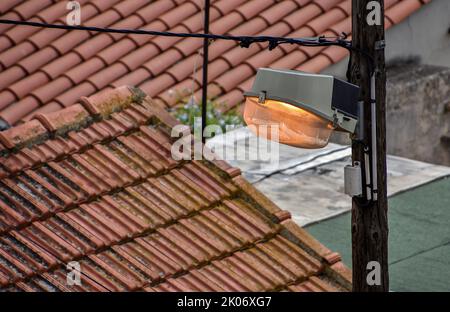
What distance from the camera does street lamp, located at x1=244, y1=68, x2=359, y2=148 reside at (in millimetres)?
5840

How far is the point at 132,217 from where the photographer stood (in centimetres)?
801

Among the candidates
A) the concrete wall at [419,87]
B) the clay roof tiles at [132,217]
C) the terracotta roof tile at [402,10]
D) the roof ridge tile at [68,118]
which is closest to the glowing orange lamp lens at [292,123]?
the clay roof tiles at [132,217]

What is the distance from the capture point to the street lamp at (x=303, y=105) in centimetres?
584

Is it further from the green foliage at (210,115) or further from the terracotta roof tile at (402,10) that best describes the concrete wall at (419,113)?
the green foliage at (210,115)

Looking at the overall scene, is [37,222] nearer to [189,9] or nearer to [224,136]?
[224,136]

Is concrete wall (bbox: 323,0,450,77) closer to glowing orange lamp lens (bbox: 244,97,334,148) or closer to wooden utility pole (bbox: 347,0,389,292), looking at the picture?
wooden utility pole (bbox: 347,0,389,292)

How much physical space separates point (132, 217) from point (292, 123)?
2.35 metres

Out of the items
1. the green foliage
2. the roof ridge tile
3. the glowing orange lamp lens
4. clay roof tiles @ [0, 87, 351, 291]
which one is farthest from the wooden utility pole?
the green foliage

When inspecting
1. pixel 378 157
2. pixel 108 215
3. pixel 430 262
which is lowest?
pixel 430 262

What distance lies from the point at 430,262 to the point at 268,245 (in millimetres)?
1734

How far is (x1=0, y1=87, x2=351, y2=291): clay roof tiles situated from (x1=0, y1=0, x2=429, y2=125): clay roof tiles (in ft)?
12.0

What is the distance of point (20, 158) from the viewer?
324 inches

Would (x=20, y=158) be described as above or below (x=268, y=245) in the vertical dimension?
above
